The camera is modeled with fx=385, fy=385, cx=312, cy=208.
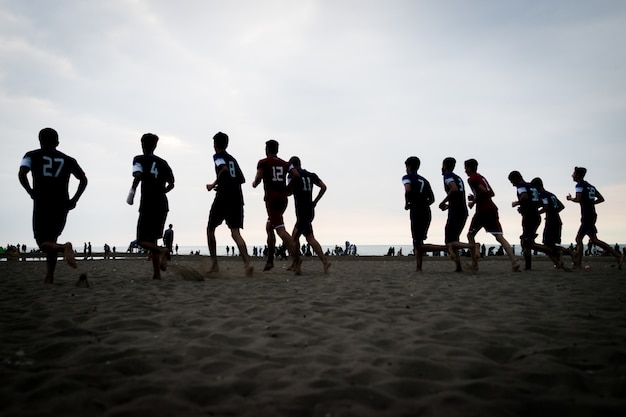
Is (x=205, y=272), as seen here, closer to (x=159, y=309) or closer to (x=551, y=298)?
(x=159, y=309)

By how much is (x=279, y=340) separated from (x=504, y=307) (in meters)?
2.50

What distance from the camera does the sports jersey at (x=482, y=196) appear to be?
890 centimetres

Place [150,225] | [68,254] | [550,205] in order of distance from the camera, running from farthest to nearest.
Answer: [550,205] < [150,225] < [68,254]

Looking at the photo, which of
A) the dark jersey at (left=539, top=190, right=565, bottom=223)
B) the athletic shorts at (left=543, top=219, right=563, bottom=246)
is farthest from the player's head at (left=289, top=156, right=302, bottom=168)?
the athletic shorts at (left=543, top=219, right=563, bottom=246)

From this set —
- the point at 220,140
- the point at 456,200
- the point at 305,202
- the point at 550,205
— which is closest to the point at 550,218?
the point at 550,205

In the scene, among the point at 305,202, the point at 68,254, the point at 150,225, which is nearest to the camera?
the point at 68,254

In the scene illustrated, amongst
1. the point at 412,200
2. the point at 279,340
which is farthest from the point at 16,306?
the point at 412,200

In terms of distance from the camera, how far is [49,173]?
230 inches

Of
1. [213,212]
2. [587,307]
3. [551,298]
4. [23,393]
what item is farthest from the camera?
[213,212]

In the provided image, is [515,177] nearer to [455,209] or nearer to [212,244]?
[455,209]

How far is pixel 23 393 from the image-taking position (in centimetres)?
192

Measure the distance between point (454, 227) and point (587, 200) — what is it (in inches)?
146

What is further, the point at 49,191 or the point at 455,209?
the point at 455,209

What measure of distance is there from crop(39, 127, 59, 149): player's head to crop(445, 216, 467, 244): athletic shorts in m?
7.80
